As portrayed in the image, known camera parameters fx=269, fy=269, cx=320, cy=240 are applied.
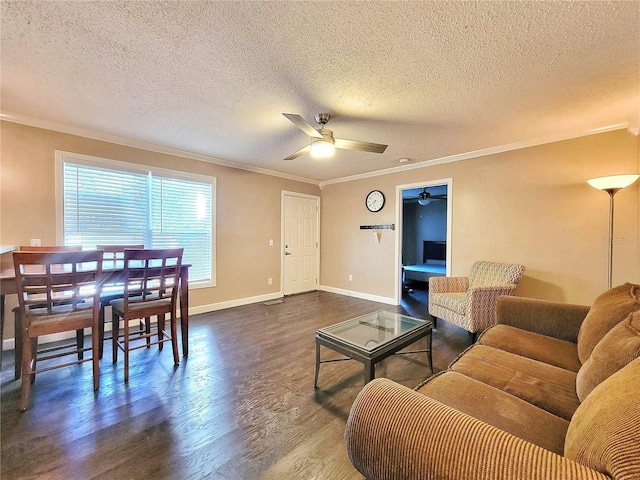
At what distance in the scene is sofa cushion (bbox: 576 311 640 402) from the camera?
101cm

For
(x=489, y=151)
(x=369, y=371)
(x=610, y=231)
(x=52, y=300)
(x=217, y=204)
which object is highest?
(x=489, y=151)

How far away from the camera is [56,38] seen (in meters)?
1.66

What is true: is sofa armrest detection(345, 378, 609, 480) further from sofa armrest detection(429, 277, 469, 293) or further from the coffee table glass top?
sofa armrest detection(429, 277, 469, 293)

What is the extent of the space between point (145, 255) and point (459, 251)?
3.95 m

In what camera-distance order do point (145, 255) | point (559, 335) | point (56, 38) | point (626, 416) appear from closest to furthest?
point (626, 416), point (56, 38), point (559, 335), point (145, 255)

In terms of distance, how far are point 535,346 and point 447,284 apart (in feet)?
5.80

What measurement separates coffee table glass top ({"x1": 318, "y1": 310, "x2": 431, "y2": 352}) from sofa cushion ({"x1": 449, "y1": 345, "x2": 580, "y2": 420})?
1.87ft

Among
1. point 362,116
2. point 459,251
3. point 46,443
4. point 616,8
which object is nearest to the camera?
point 616,8

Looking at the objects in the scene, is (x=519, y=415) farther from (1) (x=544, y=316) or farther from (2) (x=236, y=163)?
(2) (x=236, y=163)

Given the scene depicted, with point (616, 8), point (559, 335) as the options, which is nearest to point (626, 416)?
point (559, 335)

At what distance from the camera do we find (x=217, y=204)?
169 inches

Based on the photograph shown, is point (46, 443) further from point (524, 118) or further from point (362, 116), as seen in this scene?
point (524, 118)

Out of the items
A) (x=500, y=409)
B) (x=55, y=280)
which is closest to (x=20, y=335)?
(x=55, y=280)

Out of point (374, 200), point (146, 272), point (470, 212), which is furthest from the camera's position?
point (374, 200)
